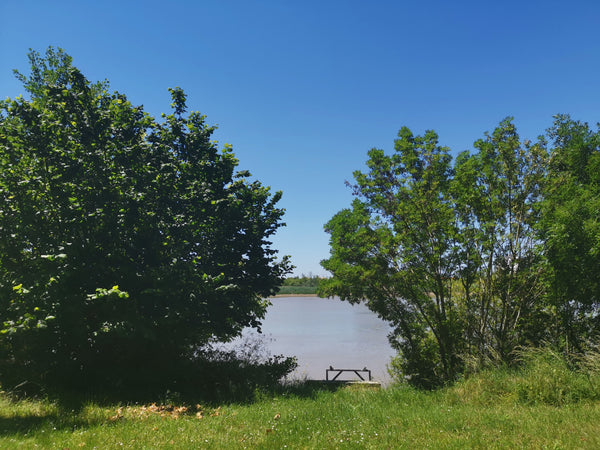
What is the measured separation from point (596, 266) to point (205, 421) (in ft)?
38.2

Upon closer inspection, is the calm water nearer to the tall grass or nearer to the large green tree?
the large green tree

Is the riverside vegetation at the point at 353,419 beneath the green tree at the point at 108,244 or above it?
beneath

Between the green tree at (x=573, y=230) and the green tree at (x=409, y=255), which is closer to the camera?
the green tree at (x=573, y=230)

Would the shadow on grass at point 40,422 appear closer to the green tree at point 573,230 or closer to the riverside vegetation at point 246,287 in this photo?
the riverside vegetation at point 246,287

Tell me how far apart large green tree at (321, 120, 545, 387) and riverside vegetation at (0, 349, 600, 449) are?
138 inches

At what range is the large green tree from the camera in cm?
1355

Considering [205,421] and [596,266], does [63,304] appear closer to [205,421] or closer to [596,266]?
[205,421]

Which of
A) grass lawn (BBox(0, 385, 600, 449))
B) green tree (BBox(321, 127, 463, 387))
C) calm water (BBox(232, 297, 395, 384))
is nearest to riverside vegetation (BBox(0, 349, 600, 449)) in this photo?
grass lawn (BBox(0, 385, 600, 449))

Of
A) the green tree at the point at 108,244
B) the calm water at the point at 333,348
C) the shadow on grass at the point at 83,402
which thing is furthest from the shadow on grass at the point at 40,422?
the calm water at the point at 333,348

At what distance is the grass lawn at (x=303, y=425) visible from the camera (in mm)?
5844

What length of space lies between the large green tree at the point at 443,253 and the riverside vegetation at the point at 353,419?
350cm

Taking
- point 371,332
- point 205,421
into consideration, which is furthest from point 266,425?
point 371,332

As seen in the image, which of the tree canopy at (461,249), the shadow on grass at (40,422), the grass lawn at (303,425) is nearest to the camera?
the grass lawn at (303,425)

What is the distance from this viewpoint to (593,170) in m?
12.2
